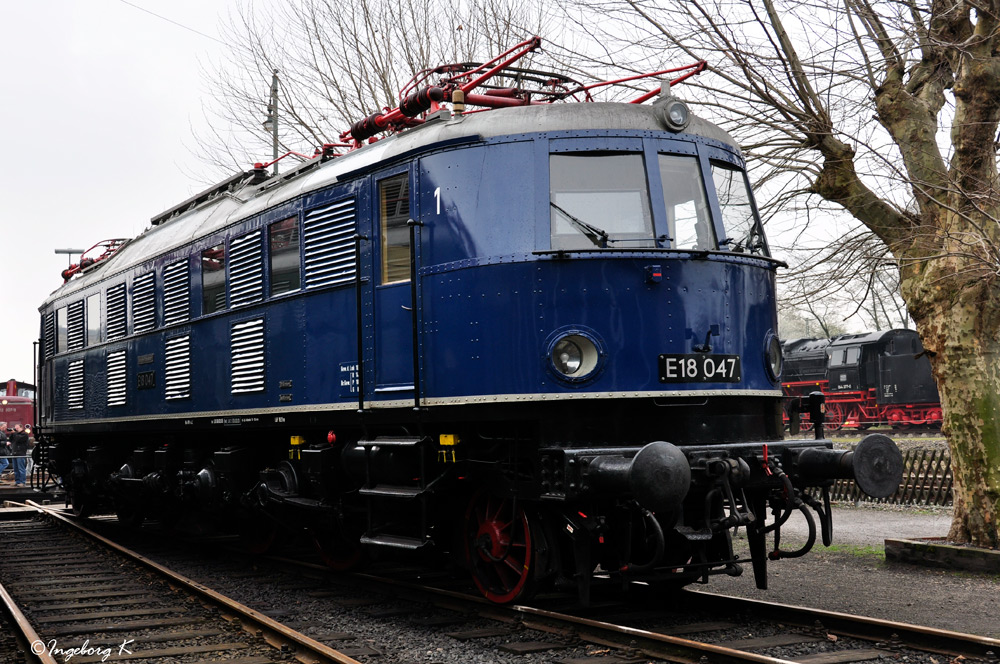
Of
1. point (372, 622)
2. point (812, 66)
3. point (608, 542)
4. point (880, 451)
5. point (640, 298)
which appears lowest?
point (372, 622)

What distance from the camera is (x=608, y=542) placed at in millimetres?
7273

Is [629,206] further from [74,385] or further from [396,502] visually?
[74,385]

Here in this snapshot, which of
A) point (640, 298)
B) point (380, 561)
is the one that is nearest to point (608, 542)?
point (640, 298)

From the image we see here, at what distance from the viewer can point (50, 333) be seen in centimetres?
1659

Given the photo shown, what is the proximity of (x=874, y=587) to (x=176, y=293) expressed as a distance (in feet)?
25.8

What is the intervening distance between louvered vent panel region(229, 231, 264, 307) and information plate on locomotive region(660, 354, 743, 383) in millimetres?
4289

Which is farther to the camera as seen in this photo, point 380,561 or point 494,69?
point 380,561

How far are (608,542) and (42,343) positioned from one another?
12877 millimetres

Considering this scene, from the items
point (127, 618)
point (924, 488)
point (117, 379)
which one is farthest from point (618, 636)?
point (924, 488)

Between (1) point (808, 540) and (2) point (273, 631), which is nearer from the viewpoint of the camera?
(2) point (273, 631)

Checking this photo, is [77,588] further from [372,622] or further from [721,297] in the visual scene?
[721,297]

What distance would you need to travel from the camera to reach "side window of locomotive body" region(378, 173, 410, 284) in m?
8.00
